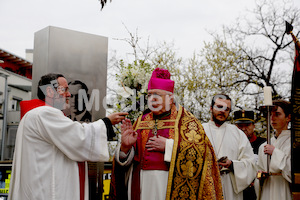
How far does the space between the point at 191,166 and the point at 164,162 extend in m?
0.33

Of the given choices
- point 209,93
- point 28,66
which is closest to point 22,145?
point 209,93

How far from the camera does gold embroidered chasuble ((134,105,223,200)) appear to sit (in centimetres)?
421

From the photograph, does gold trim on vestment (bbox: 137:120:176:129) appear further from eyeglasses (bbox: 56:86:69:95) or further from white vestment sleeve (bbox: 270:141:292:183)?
white vestment sleeve (bbox: 270:141:292:183)

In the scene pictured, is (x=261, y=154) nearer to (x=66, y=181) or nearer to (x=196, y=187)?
(x=196, y=187)

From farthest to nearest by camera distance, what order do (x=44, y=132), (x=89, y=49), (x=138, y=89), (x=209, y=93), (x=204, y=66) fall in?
(x=204, y=66), (x=209, y=93), (x=89, y=49), (x=138, y=89), (x=44, y=132)

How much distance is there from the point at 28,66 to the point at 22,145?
1331 inches

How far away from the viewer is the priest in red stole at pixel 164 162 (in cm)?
421

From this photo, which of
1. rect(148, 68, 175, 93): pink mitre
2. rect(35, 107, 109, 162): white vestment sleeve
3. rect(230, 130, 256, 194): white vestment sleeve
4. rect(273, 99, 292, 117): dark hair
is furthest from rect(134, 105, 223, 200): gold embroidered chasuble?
rect(273, 99, 292, 117): dark hair

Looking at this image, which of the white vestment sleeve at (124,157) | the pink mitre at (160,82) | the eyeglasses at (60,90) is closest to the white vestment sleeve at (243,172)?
the pink mitre at (160,82)

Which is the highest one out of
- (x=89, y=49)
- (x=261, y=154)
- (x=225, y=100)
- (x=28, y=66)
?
(x=28, y=66)

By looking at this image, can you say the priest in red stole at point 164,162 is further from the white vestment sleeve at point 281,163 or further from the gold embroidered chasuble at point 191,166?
the white vestment sleeve at point 281,163

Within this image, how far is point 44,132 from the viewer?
357cm

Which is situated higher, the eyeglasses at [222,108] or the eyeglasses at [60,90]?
the eyeglasses at [60,90]

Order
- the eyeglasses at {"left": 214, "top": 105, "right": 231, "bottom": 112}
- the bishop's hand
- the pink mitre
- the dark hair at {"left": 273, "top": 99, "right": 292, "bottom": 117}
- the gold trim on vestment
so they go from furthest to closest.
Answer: the eyeglasses at {"left": 214, "top": 105, "right": 231, "bottom": 112}
the dark hair at {"left": 273, "top": 99, "right": 292, "bottom": 117}
the pink mitre
the gold trim on vestment
the bishop's hand
